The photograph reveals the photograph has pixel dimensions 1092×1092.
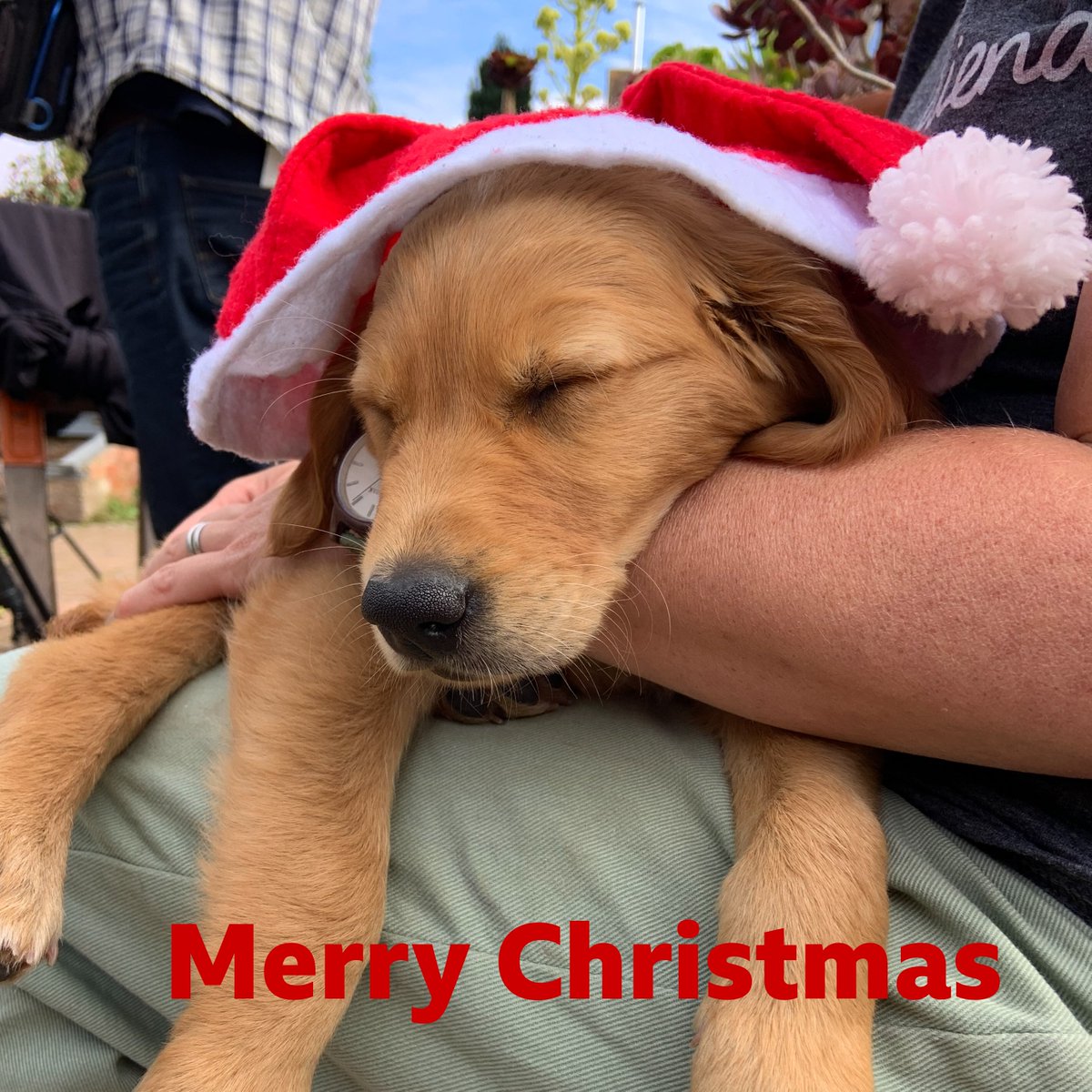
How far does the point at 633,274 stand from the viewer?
1.17 meters

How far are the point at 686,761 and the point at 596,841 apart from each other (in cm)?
17

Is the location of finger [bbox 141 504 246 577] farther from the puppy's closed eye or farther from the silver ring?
the puppy's closed eye

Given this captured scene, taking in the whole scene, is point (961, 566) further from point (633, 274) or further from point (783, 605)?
point (633, 274)

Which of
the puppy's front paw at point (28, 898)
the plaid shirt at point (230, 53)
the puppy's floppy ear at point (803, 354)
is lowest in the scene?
the puppy's front paw at point (28, 898)

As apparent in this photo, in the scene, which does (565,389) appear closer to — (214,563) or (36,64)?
(214,563)

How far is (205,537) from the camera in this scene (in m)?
1.95

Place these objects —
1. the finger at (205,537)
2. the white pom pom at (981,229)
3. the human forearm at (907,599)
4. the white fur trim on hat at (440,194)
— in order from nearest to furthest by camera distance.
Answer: the human forearm at (907,599) < the white pom pom at (981,229) < the white fur trim on hat at (440,194) < the finger at (205,537)

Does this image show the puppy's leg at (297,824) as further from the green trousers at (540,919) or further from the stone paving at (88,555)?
the stone paving at (88,555)

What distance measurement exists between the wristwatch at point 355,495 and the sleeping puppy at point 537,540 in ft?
0.40

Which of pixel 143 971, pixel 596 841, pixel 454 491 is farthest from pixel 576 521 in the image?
pixel 143 971

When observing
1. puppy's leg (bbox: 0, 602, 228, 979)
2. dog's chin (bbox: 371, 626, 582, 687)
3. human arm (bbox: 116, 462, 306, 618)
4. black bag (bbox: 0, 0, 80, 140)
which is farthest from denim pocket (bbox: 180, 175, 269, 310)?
dog's chin (bbox: 371, 626, 582, 687)

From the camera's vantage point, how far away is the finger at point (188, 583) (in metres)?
1.73

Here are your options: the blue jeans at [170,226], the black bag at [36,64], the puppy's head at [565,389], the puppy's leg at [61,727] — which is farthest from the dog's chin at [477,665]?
the black bag at [36,64]

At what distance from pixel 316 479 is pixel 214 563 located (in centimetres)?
39
